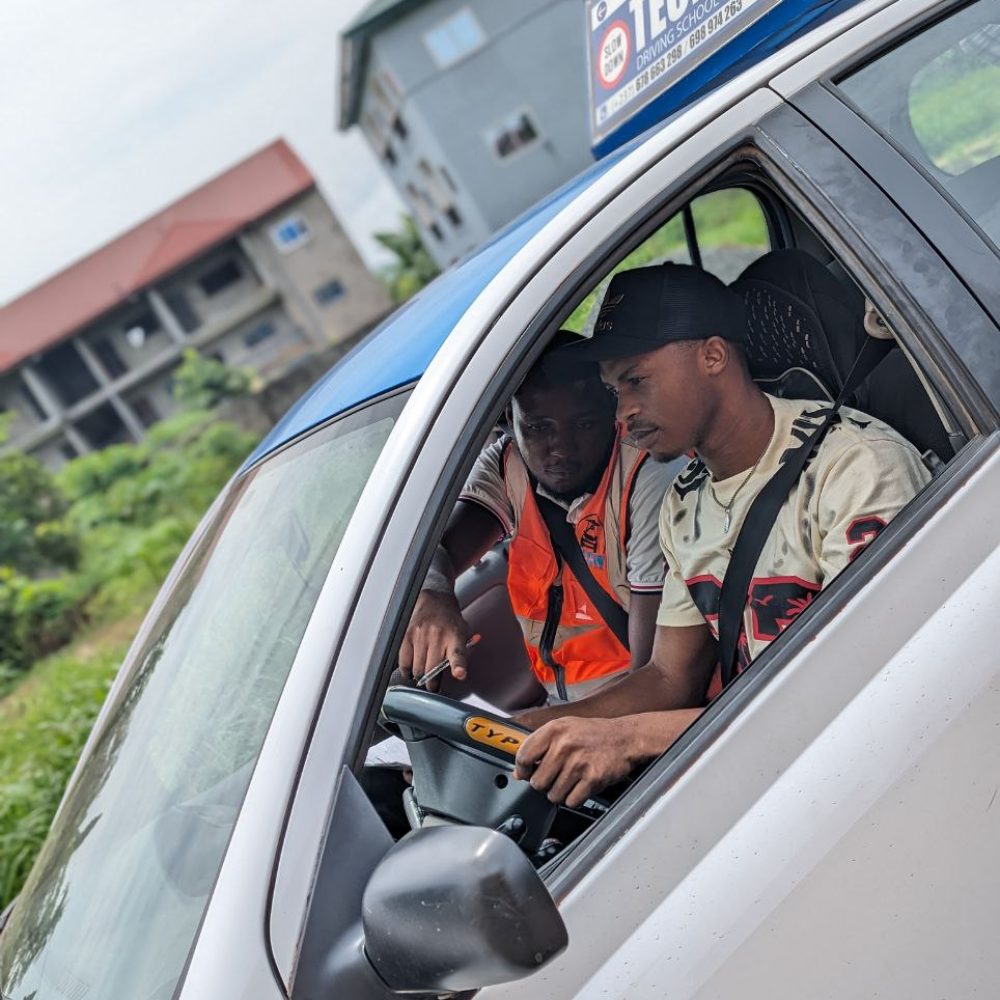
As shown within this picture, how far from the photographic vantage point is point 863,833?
1351mm

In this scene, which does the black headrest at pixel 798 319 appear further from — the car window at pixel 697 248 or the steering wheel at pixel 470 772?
the steering wheel at pixel 470 772

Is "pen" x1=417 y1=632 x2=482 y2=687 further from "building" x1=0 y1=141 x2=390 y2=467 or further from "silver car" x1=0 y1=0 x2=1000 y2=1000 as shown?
"building" x1=0 y1=141 x2=390 y2=467

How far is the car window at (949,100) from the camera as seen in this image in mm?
1794

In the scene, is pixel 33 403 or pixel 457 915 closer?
pixel 457 915

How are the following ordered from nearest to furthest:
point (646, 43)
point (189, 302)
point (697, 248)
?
point (646, 43) < point (697, 248) < point (189, 302)

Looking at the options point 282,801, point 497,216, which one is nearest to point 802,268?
point 282,801

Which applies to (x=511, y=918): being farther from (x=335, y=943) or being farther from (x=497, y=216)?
(x=497, y=216)

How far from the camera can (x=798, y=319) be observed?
2.13 m

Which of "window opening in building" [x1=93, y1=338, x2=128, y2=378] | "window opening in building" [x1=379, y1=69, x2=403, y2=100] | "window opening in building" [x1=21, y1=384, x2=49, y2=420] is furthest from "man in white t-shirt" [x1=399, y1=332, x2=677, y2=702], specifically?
"window opening in building" [x1=21, y1=384, x2=49, y2=420]

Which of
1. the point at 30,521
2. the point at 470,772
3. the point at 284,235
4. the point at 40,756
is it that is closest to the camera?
the point at 470,772

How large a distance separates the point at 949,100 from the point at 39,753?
581 cm

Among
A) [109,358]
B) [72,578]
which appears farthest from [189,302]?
[72,578]

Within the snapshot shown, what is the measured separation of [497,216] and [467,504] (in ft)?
80.5

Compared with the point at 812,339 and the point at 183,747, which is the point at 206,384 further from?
the point at 183,747
